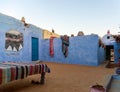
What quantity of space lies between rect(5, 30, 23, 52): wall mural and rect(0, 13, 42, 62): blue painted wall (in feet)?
0.74

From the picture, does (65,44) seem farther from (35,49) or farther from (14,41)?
(14,41)

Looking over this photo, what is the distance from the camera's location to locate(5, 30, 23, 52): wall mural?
35.2ft

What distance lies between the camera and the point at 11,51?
1097 centimetres

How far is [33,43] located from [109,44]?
35.7 feet

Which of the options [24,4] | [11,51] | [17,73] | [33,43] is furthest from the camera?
[33,43]

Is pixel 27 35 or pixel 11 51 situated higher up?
pixel 27 35

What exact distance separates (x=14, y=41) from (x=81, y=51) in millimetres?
5245

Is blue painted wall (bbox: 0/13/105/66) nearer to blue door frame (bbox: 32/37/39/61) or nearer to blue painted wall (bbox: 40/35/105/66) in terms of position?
blue painted wall (bbox: 40/35/105/66)

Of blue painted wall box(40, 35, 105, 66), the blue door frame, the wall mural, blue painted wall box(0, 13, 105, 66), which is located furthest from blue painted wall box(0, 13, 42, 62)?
blue painted wall box(40, 35, 105, 66)

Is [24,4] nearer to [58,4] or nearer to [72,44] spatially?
[58,4]

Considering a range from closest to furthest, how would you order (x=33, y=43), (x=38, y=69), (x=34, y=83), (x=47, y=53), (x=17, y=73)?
1. (x=17, y=73)
2. (x=38, y=69)
3. (x=34, y=83)
4. (x=33, y=43)
5. (x=47, y=53)

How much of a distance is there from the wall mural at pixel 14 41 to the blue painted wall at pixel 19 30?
8.8 inches

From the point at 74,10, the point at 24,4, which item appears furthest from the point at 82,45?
the point at 24,4

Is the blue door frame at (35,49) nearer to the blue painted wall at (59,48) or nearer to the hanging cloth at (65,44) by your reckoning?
the blue painted wall at (59,48)
